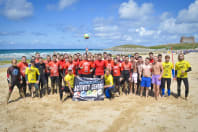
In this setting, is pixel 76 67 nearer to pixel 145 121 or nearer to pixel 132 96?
pixel 132 96

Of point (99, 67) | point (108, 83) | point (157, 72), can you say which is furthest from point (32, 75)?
point (157, 72)

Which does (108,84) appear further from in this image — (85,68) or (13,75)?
(13,75)

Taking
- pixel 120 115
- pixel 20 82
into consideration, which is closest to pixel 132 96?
pixel 120 115

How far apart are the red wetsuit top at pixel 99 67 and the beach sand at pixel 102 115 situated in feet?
5.35

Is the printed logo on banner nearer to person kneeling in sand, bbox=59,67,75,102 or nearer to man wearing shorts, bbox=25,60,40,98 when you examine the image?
person kneeling in sand, bbox=59,67,75,102

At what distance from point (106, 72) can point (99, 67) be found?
0.66m

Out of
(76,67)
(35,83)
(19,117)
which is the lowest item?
(19,117)

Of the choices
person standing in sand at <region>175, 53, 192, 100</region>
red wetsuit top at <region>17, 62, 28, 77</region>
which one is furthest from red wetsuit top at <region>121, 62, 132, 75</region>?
red wetsuit top at <region>17, 62, 28, 77</region>

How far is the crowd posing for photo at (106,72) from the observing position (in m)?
6.70

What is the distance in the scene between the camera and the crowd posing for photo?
670cm

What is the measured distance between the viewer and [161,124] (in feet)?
15.0

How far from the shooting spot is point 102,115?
17.4ft

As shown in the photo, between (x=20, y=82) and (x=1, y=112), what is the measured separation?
1.56 m

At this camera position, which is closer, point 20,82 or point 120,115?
point 120,115
